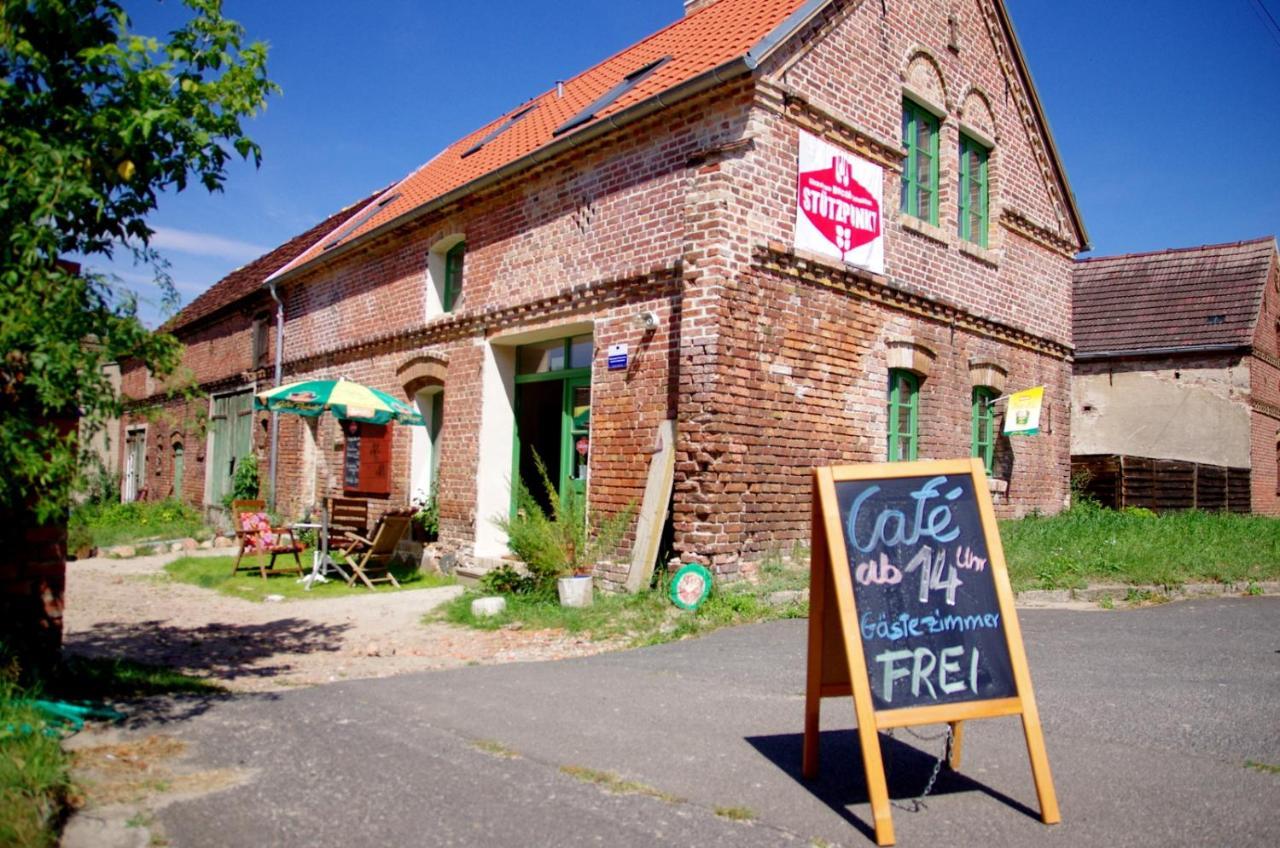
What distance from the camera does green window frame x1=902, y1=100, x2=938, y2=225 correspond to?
1150cm

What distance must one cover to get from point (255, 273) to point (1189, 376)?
22296 millimetres

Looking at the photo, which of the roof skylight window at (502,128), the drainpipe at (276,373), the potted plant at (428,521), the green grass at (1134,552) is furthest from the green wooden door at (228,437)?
the green grass at (1134,552)

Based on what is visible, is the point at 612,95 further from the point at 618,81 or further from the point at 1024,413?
the point at 1024,413

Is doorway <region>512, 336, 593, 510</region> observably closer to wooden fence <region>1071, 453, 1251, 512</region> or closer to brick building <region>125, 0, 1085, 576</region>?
brick building <region>125, 0, 1085, 576</region>

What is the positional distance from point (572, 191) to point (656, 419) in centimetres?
319

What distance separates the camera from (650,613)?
8352mm

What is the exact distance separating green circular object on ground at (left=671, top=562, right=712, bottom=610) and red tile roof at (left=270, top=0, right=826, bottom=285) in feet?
15.7

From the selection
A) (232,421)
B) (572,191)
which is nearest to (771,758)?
(572,191)

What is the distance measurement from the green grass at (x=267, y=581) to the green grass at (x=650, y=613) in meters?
2.46

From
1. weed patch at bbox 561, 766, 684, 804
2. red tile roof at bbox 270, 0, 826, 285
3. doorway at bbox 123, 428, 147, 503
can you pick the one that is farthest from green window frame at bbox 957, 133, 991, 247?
doorway at bbox 123, 428, 147, 503

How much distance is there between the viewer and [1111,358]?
21.4 m

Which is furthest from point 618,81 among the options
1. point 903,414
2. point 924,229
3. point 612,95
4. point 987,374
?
point 987,374

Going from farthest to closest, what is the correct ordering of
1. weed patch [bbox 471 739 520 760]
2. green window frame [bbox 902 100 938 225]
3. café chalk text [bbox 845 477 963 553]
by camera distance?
green window frame [bbox 902 100 938 225] < weed patch [bbox 471 739 520 760] < café chalk text [bbox 845 477 963 553]

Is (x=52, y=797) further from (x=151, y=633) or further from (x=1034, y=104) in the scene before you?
(x=1034, y=104)
